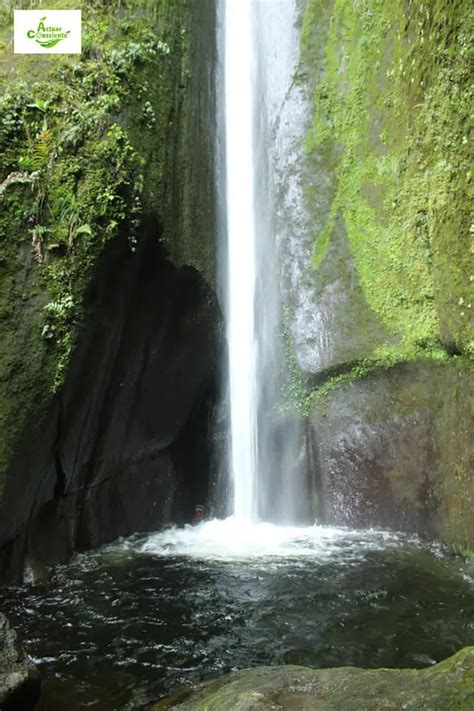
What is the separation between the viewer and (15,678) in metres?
3.32

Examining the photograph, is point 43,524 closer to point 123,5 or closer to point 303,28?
point 123,5

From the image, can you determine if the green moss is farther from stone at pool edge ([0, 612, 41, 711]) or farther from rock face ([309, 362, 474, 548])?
stone at pool edge ([0, 612, 41, 711])

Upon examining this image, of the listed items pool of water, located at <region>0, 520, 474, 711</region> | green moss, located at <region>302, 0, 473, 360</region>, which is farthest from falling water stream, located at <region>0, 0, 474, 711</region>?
green moss, located at <region>302, 0, 473, 360</region>

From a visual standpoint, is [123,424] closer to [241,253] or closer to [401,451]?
[401,451]

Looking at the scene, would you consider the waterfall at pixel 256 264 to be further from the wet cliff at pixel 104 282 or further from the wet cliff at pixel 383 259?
the wet cliff at pixel 104 282

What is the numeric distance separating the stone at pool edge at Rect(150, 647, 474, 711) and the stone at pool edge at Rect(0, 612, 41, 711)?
72 cm

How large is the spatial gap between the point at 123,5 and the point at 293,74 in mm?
3970

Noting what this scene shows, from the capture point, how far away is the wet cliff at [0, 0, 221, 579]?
621 cm

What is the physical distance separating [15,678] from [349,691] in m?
1.86

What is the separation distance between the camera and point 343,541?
752 centimetres

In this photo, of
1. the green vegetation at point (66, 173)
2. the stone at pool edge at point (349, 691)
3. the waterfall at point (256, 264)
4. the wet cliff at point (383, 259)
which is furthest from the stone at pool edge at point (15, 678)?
the waterfall at point (256, 264)

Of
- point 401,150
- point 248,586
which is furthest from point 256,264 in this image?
point 248,586

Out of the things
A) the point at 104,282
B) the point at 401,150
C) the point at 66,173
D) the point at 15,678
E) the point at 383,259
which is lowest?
the point at 15,678

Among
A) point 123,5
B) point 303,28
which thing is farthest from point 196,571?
point 303,28
